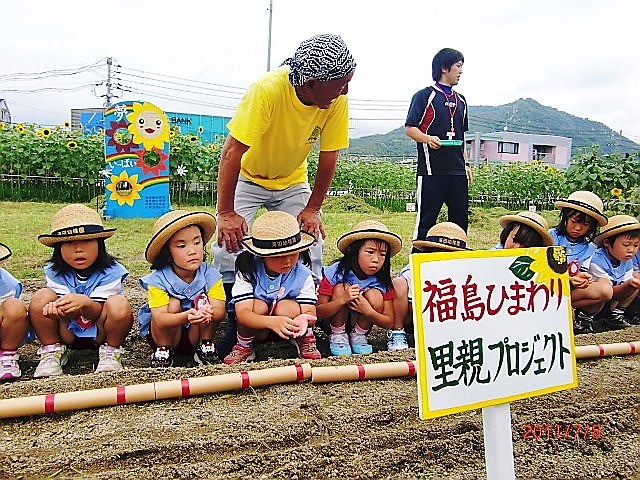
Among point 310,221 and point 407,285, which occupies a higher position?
point 310,221

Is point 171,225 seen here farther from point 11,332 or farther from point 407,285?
point 407,285

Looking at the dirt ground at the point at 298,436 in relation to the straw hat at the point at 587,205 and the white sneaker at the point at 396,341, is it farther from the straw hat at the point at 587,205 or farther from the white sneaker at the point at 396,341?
the straw hat at the point at 587,205

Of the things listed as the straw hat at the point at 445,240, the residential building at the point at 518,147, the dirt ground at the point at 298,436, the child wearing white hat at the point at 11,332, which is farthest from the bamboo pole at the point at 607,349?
the residential building at the point at 518,147

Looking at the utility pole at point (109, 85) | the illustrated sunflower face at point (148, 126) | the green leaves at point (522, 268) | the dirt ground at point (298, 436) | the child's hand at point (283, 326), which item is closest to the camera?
the green leaves at point (522, 268)

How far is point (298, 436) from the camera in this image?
2088 mm

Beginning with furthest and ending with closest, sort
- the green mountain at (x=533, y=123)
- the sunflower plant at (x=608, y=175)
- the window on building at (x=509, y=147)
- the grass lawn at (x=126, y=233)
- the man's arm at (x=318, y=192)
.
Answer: the green mountain at (x=533, y=123)
the window on building at (x=509, y=147)
the sunflower plant at (x=608, y=175)
the grass lawn at (x=126, y=233)
the man's arm at (x=318, y=192)

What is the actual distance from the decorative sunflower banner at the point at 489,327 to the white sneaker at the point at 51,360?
1.88 m

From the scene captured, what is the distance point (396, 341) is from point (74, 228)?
64.7 inches

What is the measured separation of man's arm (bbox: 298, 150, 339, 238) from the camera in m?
3.30

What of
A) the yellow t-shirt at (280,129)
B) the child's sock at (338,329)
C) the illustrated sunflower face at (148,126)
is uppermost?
the illustrated sunflower face at (148,126)

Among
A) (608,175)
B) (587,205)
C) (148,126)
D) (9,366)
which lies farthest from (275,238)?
(148,126)

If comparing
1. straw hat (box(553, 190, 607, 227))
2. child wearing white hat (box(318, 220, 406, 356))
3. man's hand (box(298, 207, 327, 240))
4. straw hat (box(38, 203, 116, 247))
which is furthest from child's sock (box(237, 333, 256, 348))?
straw hat (box(553, 190, 607, 227))

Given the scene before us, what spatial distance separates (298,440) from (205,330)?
99cm

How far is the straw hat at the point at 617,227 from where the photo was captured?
361 cm
